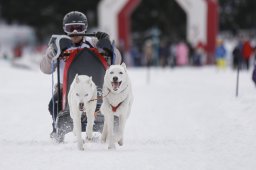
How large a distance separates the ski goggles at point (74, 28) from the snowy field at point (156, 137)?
4.67ft

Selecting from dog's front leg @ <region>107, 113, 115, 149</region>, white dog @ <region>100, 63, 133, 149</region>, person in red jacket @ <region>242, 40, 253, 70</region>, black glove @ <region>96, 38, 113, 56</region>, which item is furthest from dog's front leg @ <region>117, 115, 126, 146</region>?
person in red jacket @ <region>242, 40, 253, 70</region>

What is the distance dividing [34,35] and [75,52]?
1886 inches

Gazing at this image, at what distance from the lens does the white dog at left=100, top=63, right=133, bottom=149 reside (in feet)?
18.9

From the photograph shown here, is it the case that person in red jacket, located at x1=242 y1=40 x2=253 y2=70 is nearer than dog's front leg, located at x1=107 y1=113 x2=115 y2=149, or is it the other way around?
A: dog's front leg, located at x1=107 y1=113 x2=115 y2=149

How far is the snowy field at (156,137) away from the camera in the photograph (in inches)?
208

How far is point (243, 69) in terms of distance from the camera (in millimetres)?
23141

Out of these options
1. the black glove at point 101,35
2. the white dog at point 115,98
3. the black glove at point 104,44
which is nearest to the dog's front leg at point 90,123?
the white dog at point 115,98

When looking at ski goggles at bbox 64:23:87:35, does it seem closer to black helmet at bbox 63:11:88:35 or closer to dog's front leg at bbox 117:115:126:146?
black helmet at bbox 63:11:88:35

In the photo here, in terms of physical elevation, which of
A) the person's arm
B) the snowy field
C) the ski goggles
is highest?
the ski goggles

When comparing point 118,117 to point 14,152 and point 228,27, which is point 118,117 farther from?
point 228,27

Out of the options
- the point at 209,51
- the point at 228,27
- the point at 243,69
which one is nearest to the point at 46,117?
the point at 243,69

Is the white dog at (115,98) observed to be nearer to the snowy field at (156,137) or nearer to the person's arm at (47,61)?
the snowy field at (156,137)

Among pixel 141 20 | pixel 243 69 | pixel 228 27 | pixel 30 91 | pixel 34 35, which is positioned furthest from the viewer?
pixel 34 35

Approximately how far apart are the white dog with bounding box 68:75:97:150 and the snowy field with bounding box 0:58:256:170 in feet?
1.03
